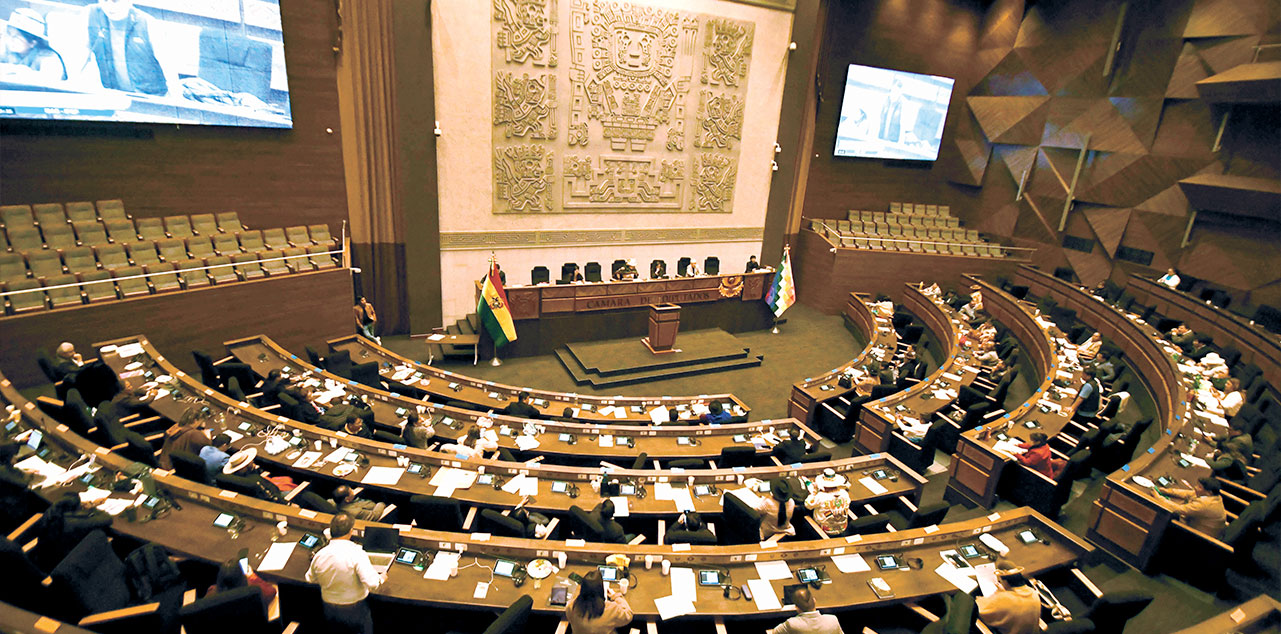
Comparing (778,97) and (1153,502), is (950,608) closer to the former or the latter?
(1153,502)

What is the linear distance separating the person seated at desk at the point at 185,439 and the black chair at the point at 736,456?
16.0 feet

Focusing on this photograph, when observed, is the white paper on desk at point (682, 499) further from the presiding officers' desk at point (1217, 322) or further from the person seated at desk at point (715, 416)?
→ the presiding officers' desk at point (1217, 322)

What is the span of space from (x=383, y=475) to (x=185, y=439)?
1715 millimetres

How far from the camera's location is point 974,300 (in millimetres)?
13023

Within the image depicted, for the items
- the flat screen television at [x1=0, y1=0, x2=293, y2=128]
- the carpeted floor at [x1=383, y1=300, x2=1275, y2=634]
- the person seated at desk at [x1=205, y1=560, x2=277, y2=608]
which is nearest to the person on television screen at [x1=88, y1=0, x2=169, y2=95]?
the flat screen television at [x1=0, y1=0, x2=293, y2=128]

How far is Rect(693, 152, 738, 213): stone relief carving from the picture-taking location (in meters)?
13.4

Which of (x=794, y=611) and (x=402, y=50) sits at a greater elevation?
(x=402, y=50)

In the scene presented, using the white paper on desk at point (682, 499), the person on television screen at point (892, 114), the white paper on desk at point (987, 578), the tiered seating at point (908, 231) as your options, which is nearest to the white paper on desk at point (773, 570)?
the white paper on desk at point (682, 499)

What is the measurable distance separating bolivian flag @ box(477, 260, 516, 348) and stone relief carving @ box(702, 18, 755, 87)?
6.71 meters

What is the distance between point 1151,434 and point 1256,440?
1.25m

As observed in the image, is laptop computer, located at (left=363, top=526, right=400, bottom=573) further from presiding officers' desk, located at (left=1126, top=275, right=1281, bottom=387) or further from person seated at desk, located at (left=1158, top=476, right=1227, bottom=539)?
presiding officers' desk, located at (left=1126, top=275, right=1281, bottom=387)

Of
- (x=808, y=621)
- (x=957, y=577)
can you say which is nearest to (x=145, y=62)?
(x=808, y=621)

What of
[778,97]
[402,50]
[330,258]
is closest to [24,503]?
[330,258]

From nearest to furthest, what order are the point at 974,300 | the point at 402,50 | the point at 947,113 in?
1. the point at 402,50
2. the point at 974,300
3. the point at 947,113
